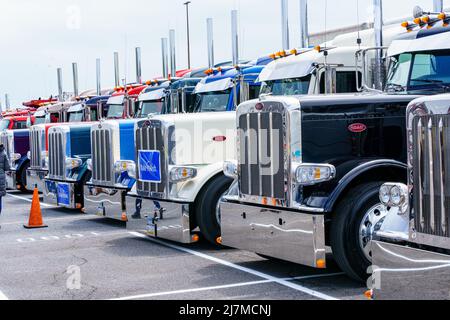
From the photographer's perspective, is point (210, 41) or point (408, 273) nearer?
point (408, 273)

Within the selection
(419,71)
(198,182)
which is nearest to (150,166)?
(198,182)

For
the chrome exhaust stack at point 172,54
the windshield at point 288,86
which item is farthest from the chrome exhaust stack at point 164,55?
the windshield at point 288,86

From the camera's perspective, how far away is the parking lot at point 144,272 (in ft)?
24.4

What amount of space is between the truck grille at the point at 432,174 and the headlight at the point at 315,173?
1.82m

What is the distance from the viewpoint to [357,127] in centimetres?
795

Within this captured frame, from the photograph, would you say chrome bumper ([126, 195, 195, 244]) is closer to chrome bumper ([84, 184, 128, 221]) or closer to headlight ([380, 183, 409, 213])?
chrome bumper ([84, 184, 128, 221])

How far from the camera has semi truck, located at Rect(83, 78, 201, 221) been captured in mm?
12117

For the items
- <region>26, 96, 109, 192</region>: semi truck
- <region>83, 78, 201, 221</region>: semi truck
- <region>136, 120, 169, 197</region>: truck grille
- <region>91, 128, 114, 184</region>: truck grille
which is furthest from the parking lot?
<region>26, 96, 109, 192</region>: semi truck

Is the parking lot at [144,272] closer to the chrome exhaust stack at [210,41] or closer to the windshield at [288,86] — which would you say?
the windshield at [288,86]

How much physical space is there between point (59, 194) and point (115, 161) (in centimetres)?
281

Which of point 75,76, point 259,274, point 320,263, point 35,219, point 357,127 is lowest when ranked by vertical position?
point 259,274

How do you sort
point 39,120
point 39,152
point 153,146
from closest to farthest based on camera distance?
point 153,146 < point 39,152 < point 39,120

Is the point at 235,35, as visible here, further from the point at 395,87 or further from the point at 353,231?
the point at 353,231
